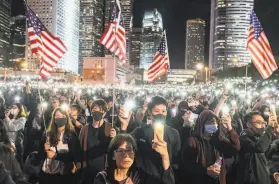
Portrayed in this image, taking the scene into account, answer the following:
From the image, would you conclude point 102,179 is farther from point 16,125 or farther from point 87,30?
point 87,30

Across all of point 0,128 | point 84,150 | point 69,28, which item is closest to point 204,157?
point 84,150

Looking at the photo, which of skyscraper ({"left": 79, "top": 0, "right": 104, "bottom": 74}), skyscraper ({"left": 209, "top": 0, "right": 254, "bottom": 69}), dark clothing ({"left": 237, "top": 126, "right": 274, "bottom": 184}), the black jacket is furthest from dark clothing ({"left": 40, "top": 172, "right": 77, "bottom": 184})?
skyscraper ({"left": 79, "top": 0, "right": 104, "bottom": 74})

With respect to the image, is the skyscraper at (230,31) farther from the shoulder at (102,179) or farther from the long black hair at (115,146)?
the shoulder at (102,179)

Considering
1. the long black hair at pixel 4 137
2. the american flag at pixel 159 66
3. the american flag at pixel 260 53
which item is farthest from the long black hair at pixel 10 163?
the american flag at pixel 159 66

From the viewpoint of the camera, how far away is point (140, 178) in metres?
3.41

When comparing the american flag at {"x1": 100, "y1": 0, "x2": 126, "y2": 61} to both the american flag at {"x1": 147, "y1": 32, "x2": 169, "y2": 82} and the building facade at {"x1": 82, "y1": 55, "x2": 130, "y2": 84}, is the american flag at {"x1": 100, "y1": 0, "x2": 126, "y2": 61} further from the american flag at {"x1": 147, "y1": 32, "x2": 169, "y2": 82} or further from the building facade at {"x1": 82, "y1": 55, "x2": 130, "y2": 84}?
the building facade at {"x1": 82, "y1": 55, "x2": 130, "y2": 84}

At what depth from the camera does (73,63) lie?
472 ft

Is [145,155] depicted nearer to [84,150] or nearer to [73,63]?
[84,150]

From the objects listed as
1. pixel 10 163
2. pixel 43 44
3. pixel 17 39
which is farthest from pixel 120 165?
pixel 17 39

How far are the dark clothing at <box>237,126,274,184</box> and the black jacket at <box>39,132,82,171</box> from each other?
2.06 m

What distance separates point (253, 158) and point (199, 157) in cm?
67

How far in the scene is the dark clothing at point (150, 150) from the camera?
3.90 m

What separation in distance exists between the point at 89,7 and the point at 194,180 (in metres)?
197

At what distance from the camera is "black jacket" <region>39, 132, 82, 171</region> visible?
478 cm
